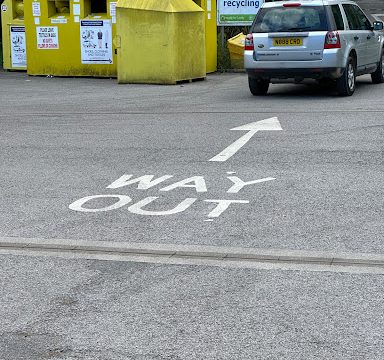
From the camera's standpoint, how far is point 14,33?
23672mm

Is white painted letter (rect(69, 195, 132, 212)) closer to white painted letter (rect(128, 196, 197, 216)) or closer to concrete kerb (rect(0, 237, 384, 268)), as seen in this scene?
white painted letter (rect(128, 196, 197, 216))

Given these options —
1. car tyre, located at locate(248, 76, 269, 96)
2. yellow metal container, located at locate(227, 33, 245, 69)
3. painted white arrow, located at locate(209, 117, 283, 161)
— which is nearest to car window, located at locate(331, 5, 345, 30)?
car tyre, located at locate(248, 76, 269, 96)

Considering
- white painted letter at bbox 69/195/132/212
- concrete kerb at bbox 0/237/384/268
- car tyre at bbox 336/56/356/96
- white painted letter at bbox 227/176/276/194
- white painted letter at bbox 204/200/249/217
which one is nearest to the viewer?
concrete kerb at bbox 0/237/384/268

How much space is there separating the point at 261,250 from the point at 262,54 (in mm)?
10019

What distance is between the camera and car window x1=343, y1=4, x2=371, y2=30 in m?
16.9

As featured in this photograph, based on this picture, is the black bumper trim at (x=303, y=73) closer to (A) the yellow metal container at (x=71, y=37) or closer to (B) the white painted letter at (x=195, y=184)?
(A) the yellow metal container at (x=71, y=37)

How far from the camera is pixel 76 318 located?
17.0 feet

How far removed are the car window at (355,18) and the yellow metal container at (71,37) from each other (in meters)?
6.04

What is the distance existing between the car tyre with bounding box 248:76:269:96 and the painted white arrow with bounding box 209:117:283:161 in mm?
3409

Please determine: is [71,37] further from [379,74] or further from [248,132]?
[248,132]

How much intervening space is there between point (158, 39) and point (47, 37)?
13.4ft

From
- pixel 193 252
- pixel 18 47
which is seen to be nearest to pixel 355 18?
pixel 18 47

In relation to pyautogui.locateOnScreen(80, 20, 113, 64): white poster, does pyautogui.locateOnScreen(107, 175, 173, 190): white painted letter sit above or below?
below

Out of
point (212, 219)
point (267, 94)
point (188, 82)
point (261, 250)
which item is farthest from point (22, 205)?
point (188, 82)
